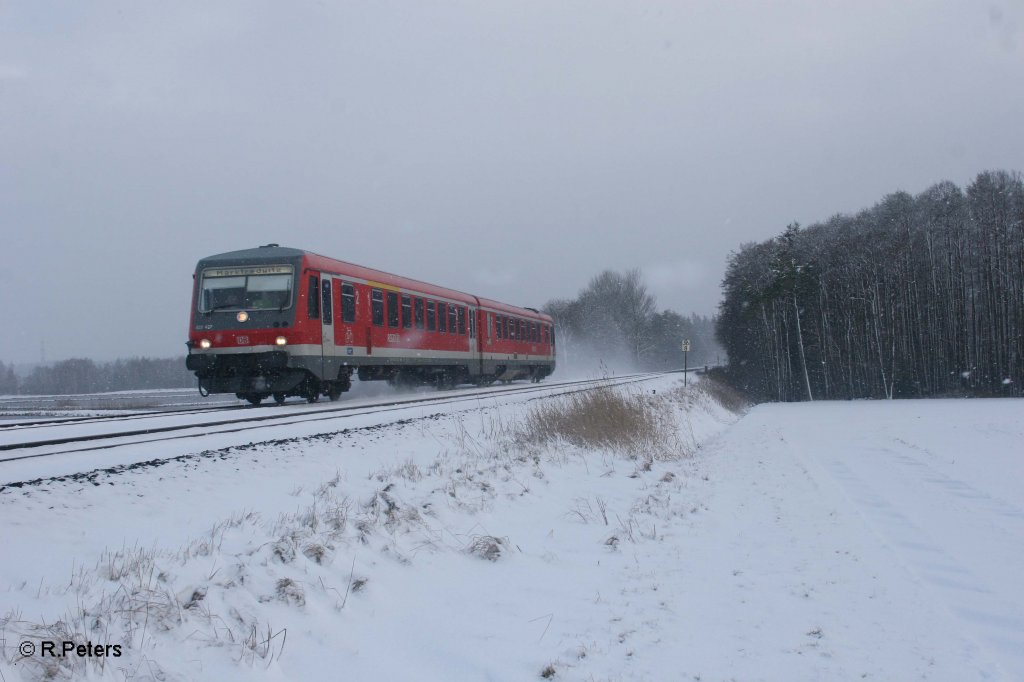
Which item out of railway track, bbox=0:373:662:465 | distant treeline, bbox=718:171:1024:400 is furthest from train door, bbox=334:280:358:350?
distant treeline, bbox=718:171:1024:400

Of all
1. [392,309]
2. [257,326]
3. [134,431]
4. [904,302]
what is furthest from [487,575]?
[904,302]

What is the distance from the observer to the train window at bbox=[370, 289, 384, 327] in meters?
17.7

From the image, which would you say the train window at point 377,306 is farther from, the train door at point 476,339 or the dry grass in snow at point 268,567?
the dry grass in snow at point 268,567

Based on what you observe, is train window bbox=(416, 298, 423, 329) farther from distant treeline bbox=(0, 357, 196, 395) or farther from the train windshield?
distant treeline bbox=(0, 357, 196, 395)

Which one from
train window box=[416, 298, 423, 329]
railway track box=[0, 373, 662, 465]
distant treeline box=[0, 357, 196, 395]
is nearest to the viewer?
railway track box=[0, 373, 662, 465]

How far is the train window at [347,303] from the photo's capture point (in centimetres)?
1633

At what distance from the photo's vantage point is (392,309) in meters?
18.8

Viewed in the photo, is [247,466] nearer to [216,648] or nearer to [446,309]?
[216,648]

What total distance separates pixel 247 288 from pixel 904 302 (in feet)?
143

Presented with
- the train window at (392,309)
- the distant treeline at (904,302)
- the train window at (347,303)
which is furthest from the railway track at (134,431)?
the distant treeline at (904,302)

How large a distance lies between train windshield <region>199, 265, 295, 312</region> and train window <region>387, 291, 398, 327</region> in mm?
4064

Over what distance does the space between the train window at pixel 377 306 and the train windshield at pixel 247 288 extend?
316cm

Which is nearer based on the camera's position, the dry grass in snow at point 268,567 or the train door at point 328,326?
the dry grass in snow at point 268,567

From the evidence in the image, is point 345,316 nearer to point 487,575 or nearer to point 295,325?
point 295,325
